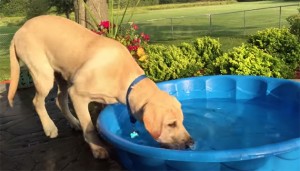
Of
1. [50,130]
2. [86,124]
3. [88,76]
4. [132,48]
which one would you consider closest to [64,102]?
[50,130]

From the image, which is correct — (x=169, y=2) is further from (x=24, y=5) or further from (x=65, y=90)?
(x=65, y=90)

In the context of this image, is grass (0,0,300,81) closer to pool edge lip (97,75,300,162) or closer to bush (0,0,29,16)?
bush (0,0,29,16)

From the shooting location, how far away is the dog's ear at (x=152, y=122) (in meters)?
3.63

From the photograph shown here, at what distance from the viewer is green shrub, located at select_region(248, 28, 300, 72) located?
772cm

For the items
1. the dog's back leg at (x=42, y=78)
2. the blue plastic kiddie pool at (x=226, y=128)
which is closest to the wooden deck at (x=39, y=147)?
the dog's back leg at (x=42, y=78)

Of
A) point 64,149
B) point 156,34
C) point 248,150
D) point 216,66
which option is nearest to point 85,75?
point 64,149

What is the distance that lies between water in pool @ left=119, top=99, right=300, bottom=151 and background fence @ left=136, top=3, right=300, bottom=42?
15815 millimetres

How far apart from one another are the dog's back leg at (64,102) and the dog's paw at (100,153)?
1.07 metres

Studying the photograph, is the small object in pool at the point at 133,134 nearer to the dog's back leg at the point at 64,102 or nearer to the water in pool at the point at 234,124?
the water in pool at the point at 234,124

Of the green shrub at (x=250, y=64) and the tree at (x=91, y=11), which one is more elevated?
the tree at (x=91, y=11)

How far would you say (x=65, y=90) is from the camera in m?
5.75

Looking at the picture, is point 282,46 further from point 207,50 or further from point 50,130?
point 50,130

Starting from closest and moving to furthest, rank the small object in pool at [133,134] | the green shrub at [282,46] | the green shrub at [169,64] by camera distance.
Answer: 1. the small object in pool at [133,134]
2. the green shrub at [169,64]
3. the green shrub at [282,46]

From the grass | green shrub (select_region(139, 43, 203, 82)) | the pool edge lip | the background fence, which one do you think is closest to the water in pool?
the pool edge lip
